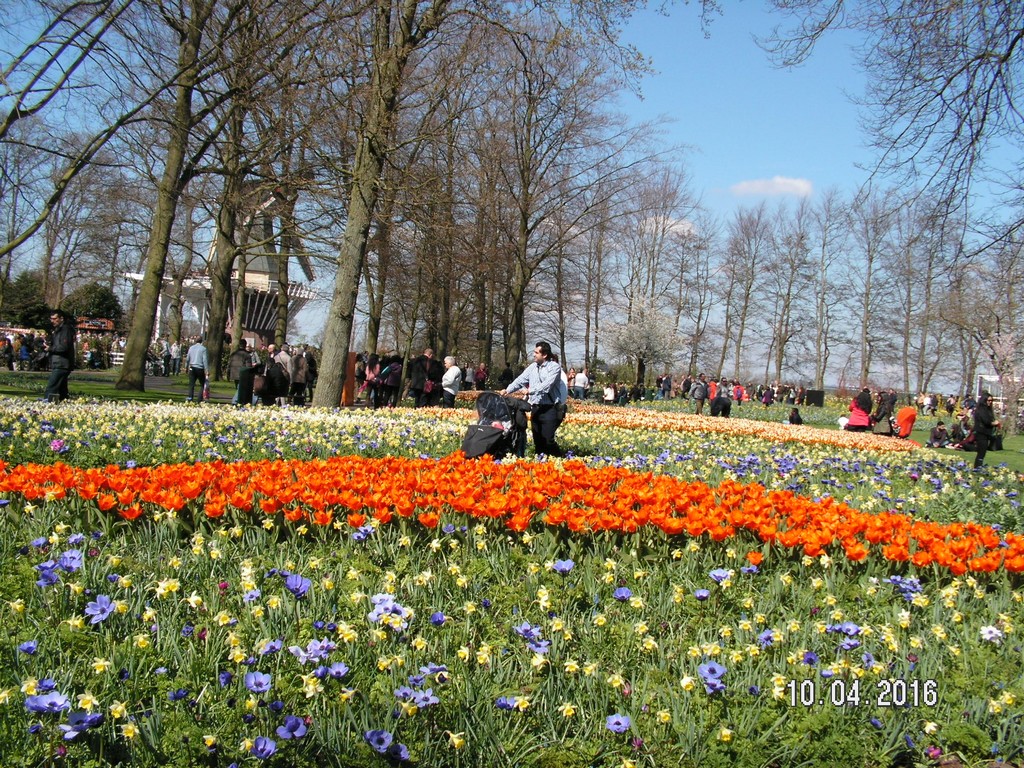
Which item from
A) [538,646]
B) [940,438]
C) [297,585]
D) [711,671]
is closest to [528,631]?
[538,646]

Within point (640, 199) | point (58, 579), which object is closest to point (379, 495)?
point (58, 579)

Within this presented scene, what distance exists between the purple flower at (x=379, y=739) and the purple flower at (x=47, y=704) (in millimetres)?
783

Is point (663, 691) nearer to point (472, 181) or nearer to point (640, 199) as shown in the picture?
point (472, 181)

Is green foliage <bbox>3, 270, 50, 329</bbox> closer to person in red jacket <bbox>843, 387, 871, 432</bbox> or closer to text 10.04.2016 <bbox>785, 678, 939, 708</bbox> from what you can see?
person in red jacket <bbox>843, 387, 871, 432</bbox>

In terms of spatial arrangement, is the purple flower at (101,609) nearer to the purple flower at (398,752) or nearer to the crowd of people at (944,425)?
the purple flower at (398,752)

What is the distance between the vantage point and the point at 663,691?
9.27 ft

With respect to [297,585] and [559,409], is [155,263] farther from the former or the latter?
[297,585]

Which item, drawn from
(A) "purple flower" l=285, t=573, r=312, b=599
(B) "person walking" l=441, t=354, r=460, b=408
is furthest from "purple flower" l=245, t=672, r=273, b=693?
(B) "person walking" l=441, t=354, r=460, b=408

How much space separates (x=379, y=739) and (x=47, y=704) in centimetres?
85

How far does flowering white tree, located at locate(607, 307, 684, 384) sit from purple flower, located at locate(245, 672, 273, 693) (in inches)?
1783

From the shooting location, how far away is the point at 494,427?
8.48 meters

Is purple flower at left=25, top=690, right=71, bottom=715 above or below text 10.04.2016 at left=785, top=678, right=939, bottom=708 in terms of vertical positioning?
above

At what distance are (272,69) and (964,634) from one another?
45.3ft

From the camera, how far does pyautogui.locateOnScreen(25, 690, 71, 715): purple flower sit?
2168 mm
